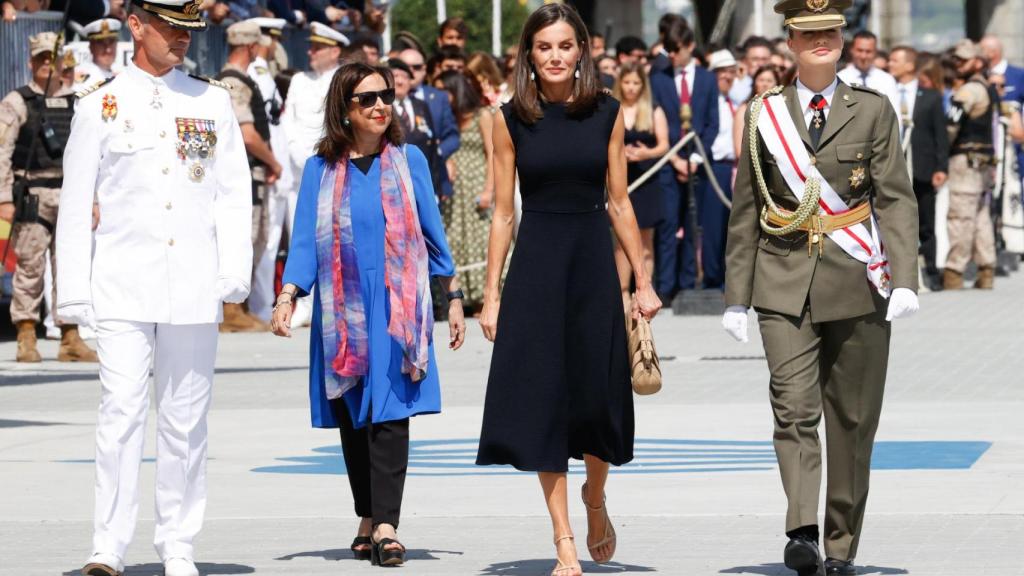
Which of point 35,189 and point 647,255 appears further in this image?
point 647,255

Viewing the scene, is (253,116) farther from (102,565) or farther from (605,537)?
(102,565)

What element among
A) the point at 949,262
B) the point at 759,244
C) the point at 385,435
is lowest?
the point at 949,262

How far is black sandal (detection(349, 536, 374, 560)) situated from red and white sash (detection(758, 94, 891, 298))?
194 cm

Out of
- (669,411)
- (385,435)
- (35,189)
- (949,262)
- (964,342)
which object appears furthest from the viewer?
(949,262)

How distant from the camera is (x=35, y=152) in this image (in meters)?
15.2

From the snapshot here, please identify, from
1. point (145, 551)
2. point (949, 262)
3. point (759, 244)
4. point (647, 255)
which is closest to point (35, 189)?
point (647, 255)

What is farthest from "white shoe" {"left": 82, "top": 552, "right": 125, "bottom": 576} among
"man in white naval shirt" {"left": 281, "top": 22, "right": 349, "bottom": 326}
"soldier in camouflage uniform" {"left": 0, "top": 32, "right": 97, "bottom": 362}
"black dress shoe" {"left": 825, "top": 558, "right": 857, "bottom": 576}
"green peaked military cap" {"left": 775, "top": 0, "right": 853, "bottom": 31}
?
"man in white naval shirt" {"left": 281, "top": 22, "right": 349, "bottom": 326}

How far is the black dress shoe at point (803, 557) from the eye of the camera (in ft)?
24.6

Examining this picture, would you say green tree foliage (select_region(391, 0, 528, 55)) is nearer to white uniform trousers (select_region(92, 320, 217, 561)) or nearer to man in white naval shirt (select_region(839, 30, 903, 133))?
man in white naval shirt (select_region(839, 30, 903, 133))

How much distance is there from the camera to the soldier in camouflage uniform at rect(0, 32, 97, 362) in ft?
49.5

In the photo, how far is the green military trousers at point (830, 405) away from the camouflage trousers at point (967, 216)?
14.3 metres

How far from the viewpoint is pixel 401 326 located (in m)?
8.52

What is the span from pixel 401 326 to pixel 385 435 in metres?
0.39

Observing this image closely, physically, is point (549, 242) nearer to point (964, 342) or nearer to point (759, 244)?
point (759, 244)
